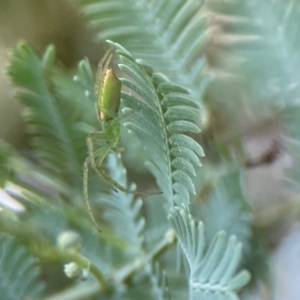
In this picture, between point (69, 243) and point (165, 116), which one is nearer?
point (165, 116)

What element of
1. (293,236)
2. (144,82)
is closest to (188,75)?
(144,82)

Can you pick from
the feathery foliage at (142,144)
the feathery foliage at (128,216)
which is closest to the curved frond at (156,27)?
the feathery foliage at (142,144)

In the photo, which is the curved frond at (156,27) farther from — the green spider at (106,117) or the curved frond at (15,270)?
the curved frond at (15,270)

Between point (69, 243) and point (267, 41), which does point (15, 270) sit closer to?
point (69, 243)

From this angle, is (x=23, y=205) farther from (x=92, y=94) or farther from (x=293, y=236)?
(x=293, y=236)

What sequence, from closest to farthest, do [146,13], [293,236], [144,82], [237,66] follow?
[144,82] < [146,13] < [237,66] < [293,236]

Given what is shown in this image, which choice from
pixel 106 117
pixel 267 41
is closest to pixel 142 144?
pixel 106 117
